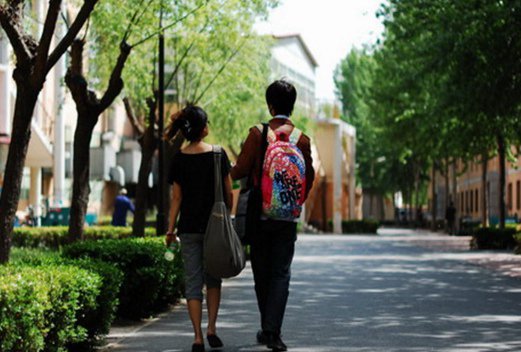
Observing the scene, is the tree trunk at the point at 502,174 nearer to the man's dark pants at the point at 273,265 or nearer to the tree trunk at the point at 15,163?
the tree trunk at the point at 15,163

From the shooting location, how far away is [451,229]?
184 feet

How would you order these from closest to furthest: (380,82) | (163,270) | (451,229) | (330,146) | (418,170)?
(163,270)
(380,82)
(451,229)
(330,146)
(418,170)

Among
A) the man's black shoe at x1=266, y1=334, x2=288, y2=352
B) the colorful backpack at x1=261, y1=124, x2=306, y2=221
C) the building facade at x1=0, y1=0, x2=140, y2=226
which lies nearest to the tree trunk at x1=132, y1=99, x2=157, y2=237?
the building facade at x1=0, y1=0, x2=140, y2=226

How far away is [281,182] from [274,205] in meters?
0.19

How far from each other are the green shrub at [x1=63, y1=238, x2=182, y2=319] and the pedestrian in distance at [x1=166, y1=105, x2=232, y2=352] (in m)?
2.54

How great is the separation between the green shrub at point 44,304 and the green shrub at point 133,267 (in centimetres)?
232

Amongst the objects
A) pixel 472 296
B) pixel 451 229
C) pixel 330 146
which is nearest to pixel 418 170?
pixel 330 146

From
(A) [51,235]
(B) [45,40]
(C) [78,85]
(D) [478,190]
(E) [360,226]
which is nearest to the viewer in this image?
(B) [45,40]

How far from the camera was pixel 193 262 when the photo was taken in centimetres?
906

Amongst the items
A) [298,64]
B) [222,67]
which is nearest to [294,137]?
[222,67]

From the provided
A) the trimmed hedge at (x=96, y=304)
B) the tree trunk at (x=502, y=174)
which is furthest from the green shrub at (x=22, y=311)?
the tree trunk at (x=502, y=174)

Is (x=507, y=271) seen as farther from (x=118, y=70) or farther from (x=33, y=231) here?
(x=33, y=231)

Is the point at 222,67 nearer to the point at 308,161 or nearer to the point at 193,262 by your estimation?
the point at 308,161

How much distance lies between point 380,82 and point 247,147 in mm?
34989
